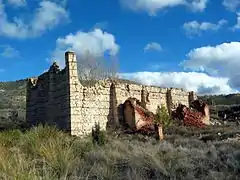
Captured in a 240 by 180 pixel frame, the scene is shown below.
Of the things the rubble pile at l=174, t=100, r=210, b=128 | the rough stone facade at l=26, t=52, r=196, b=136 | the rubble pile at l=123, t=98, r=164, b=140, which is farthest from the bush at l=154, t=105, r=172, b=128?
the rubble pile at l=174, t=100, r=210, b=128

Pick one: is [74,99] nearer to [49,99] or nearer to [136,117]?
[49,99]

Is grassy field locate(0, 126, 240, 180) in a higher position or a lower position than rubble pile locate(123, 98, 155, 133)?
Answer: lower

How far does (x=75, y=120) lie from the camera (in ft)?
73.4

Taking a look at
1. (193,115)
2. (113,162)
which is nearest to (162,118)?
(193,115)

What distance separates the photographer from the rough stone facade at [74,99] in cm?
2248

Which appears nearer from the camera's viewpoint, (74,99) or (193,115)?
(74,99)

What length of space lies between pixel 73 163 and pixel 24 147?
8.88 ft

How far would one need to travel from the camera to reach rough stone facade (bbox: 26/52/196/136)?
885 inches

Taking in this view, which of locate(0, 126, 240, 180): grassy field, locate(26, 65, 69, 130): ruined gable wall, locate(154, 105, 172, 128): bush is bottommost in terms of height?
locate(0, 126, 240, 180): grassy field

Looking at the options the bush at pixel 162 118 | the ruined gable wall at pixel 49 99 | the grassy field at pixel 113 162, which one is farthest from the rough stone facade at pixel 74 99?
the grassy field at pixel 113 162

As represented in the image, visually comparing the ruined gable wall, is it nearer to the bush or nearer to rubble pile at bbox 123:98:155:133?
rubble pile at bbox 123:98:155:133

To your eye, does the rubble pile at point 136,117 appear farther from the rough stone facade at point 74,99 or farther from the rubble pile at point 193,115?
the rubble pile at point 193,115

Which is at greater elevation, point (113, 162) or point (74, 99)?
point (74, 99)

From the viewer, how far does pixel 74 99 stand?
74.0ft
